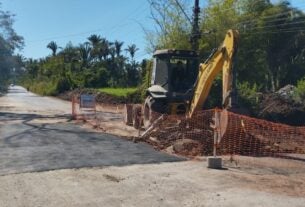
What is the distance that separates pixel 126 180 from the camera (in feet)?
35.6

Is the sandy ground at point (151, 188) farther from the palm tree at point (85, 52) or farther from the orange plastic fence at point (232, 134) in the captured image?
the palm tree at point (85, 52)

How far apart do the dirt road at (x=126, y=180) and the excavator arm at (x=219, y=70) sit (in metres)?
2.53

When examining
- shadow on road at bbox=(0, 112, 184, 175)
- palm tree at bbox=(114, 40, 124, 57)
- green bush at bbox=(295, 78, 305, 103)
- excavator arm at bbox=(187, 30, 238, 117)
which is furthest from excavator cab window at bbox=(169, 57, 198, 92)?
palm tree at bbox=(114, 40, 124, 57)

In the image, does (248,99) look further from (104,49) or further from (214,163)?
(104,49)

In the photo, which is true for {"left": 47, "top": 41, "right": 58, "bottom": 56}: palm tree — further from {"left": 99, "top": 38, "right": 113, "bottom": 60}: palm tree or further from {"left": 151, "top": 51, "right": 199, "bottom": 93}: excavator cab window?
{"left": 151, "top": 51, "right": 199, "bottom": 93}: excavator cab window

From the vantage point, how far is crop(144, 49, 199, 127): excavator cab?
1870 centimetres

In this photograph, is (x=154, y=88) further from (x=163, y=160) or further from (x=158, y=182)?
(x=158, y=182)

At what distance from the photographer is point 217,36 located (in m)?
39.4

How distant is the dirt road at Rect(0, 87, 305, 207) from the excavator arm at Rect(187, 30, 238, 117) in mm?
2527

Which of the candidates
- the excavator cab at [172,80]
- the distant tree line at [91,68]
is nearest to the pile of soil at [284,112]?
the excavator cab at [172,80]

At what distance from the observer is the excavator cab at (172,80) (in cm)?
1870

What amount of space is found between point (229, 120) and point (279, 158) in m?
1.71

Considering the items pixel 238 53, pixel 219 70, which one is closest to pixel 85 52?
pixel 238 53

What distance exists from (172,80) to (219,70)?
297 centimetres
